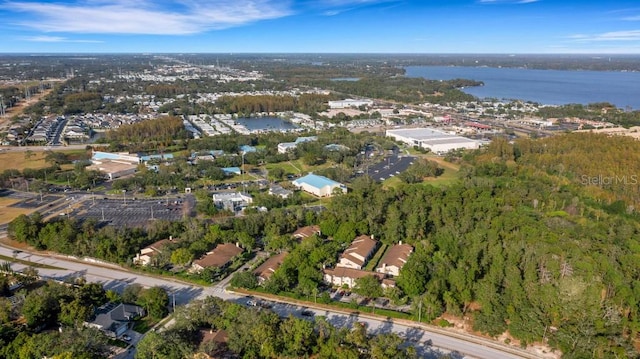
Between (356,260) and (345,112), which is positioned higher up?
(345,112)

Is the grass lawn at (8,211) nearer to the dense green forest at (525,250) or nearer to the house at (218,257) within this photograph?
the house at (218,257)

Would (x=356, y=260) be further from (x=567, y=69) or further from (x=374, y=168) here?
(x=567, y=69)

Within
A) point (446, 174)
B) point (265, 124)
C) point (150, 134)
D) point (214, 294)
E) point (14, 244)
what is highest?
point (265, 124)

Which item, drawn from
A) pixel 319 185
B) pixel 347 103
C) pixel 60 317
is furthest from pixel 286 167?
pixel 347 103

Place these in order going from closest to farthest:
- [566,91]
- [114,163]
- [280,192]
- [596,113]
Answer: [280,192] → [114,163] → [596,113] → [566,91]

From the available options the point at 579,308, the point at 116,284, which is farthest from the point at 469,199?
the point at 116,284

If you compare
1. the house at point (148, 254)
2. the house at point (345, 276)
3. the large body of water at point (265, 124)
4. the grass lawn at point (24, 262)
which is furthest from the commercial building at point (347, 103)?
the grass lawn at point (24, 262)

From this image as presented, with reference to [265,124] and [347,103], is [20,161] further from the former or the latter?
[347,103]
